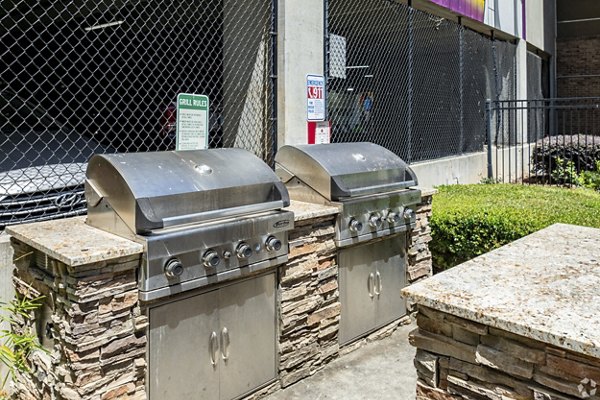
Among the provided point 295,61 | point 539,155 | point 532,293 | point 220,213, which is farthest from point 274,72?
point 539,155

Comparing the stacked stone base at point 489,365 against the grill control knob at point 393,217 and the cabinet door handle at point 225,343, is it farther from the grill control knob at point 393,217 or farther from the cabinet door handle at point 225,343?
the grill control knob at point 393,217

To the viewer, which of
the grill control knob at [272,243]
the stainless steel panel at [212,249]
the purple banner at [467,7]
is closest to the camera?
the stainless steel panel at [212,249]

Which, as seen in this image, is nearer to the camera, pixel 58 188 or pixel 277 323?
pixel 277 323

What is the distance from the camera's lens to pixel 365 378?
144 inches

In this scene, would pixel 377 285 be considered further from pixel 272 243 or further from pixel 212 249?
pixel 212 249

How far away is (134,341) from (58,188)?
150cm

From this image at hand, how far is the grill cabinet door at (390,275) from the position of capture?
419 cm

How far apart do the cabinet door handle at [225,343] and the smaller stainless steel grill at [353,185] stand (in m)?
1.09

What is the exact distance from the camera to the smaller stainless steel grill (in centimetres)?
379

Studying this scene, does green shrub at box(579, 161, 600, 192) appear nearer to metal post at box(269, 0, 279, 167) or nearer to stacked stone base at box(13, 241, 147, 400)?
metal post at box(269, 0, 279, 167)

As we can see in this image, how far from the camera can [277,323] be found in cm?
342

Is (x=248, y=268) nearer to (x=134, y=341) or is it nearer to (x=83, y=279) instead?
(x=134, y=341)

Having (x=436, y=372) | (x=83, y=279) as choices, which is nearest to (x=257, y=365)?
(x=83, y=279)

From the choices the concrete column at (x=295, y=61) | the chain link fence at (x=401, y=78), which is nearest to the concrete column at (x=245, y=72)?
the concrete column at (x=295, y=61)
